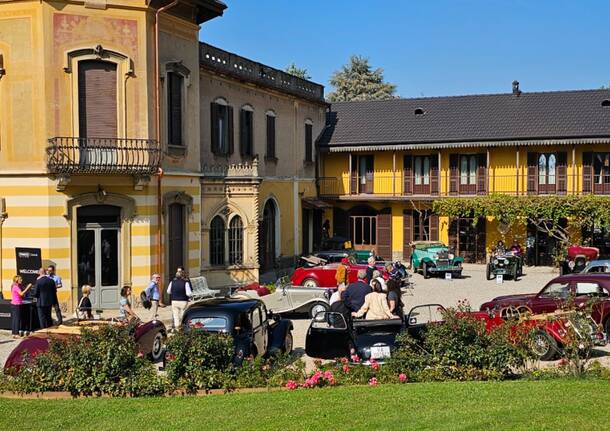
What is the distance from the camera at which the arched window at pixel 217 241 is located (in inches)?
991

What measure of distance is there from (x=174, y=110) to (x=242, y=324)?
10.4 metres

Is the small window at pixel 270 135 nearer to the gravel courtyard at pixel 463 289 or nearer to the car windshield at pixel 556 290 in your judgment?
the gravel courtyard at pixel 463 289

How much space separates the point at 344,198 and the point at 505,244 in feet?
26.0

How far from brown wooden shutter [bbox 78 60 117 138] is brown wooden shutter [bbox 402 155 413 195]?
62.1 feet

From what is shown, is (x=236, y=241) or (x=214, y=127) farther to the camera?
(x=214, y=127)

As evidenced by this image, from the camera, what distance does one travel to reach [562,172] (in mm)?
34375

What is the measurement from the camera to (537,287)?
87.7ft

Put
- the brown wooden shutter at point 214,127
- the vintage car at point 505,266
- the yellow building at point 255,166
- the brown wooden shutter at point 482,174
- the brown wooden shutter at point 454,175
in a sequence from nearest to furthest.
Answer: the yellow building at point 255,166, the brown wooden shutter at point 214,127, the vintage car at point 505,266, the brown wooden shutter at point 482,174, the brown wooden shutter at point 454,175

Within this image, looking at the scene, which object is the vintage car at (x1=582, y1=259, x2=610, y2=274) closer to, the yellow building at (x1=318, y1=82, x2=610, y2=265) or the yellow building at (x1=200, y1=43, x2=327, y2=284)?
the yellow building at (x1=318, y1=82, x2=610, y2=265)

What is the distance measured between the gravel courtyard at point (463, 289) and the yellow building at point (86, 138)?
220 cm

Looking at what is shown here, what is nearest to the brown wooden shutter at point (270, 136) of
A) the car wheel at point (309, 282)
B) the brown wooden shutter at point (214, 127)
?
the brown wooden shutter at point (214, 127)

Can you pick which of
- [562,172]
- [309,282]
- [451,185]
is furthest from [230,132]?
[562,172]

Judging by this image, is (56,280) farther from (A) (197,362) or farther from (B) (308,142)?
(B) (308,142)

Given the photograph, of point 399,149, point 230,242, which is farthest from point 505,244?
point 230,242
